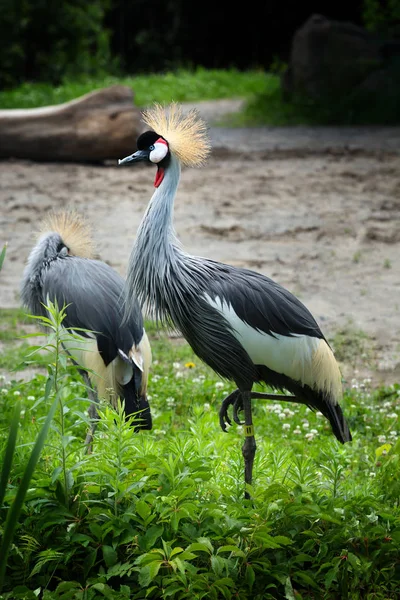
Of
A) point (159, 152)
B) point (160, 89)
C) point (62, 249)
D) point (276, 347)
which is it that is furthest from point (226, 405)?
point (160, 89)

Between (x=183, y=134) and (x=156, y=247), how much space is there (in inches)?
18.4

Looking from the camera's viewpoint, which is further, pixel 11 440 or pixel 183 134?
pixel 183 134

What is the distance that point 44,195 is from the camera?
826cm

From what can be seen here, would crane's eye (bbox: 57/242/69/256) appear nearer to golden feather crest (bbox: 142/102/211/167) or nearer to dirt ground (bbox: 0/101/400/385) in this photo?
dirt ground (bbox: 0/101/400/385)

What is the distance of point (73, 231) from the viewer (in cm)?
438

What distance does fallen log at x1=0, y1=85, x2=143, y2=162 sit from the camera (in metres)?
9.16

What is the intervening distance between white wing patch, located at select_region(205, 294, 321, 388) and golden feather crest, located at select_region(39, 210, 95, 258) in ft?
4.65

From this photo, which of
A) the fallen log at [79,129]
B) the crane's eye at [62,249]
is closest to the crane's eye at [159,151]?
the crane's eye at [62,249]

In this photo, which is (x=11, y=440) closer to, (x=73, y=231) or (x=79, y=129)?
(x=73, y=231)

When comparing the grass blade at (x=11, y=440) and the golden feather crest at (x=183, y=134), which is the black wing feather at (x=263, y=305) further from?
the grass blade at (x=11, y=440)

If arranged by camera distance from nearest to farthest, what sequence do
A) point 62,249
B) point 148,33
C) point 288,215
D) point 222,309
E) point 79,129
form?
point 222,309 → point 62,249 → point 288,215 → point 79,129 → point 148,33

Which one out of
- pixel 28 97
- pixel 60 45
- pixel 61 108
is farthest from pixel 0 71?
pixel 61 108

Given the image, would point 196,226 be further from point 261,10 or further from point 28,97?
point 261,10

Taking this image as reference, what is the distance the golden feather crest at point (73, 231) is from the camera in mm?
4359
